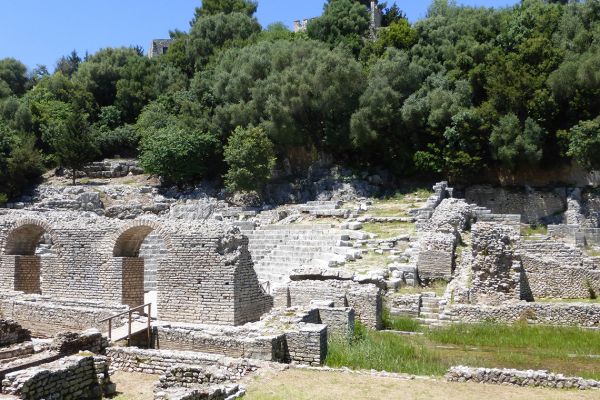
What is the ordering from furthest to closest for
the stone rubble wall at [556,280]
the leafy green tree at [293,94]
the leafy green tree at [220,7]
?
1. the leafy green tree at [220,7]
2. the leafy green tree at [293,94]
3. the stone rubble wall at [556,280]

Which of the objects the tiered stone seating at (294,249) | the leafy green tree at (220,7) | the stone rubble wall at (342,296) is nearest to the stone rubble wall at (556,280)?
the stone rubble wall at (342,296)

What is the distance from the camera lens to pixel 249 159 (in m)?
33.3

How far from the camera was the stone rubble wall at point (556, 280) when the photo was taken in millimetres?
17062

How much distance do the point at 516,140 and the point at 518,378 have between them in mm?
22945

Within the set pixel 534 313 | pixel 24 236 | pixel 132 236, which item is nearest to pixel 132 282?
pixel 132 236

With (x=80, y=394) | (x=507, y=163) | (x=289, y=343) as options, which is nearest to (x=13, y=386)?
(x=80, y=394)

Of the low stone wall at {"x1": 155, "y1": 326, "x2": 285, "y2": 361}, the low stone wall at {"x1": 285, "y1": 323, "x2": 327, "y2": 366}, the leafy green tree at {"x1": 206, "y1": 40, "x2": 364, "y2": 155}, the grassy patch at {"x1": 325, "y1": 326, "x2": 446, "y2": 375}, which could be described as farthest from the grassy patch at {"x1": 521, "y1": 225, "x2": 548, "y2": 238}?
the low stone wall at {"x1": 155, "y1": 326, "x2": 285, "y2": 361}

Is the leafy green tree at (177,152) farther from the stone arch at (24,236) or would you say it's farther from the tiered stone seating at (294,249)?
the stone arch at (24,236)

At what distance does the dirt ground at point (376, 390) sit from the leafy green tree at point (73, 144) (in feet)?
107

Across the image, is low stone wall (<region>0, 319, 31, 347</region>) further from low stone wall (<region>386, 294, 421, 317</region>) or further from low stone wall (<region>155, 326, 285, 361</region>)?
low stone wall (<region>386, 294, 421, 317</region>)

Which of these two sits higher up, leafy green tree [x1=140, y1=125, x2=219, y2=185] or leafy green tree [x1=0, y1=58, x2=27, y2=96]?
leafy green tree [x1=0, y1=58, x2=27, y2=96]

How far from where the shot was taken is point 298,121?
3625 cm

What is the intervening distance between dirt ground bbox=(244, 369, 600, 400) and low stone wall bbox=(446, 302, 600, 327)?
5.83m

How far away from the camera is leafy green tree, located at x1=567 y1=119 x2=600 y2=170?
27.8 m
